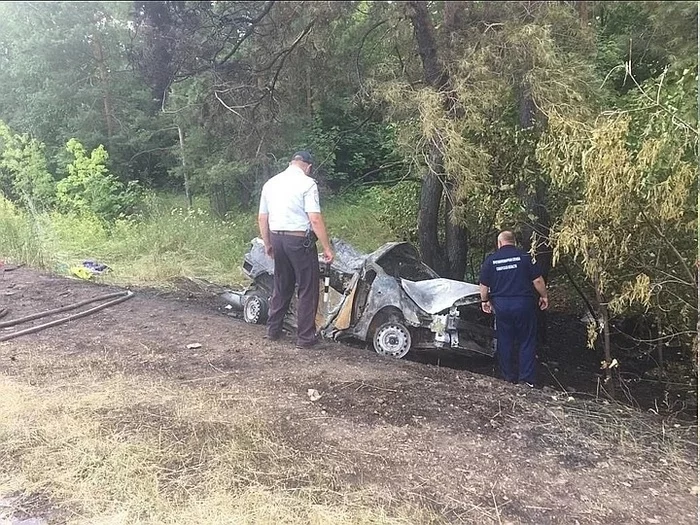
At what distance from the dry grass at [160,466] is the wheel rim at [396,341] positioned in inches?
87.8

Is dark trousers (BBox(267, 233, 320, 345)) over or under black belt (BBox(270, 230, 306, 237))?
under

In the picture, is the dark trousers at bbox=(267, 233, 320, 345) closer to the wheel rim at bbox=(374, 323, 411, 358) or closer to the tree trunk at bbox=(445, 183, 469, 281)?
the wheel rim at bbox=(374, 323, 411, 358)

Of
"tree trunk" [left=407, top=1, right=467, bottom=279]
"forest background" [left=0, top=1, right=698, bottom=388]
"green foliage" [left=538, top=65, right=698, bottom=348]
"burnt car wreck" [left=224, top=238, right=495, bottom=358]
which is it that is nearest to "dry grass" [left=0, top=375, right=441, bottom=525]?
"burnt car wreck" [left=224, top=238, right=495, bottom=358]

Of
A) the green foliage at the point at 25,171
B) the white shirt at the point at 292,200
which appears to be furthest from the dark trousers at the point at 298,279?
the green foliage at the point at 25,171

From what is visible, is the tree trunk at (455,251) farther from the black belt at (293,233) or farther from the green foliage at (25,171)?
the green foliage at (25,171)

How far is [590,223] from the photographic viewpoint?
451cm

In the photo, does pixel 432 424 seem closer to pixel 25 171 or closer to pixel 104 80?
pixel 104 80

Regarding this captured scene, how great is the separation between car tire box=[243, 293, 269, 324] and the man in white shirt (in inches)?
61.7

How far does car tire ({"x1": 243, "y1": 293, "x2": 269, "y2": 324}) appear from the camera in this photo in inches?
302

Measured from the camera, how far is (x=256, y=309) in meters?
7.73

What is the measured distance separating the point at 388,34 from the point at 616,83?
2.20m

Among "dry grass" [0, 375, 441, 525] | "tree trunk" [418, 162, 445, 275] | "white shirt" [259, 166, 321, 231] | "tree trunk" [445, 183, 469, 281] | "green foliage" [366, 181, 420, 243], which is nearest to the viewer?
"dry grass" [0, 375, 441, 525]

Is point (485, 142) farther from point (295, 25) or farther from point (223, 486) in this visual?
point (223, 486)

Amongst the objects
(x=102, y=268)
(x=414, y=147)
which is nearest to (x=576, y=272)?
(x=414, y=147)
